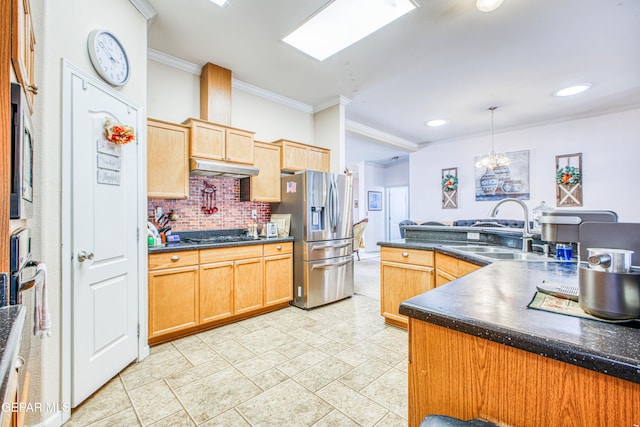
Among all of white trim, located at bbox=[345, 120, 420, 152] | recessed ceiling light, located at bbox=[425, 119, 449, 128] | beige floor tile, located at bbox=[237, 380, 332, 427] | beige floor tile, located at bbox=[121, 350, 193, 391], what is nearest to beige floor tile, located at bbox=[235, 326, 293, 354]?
beige floor tile, located at bbox=[121, 350, 193, 391]

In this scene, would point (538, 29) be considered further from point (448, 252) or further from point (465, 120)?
point (465, 120)

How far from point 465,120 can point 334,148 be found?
2604 mm

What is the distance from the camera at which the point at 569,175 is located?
4.82 m

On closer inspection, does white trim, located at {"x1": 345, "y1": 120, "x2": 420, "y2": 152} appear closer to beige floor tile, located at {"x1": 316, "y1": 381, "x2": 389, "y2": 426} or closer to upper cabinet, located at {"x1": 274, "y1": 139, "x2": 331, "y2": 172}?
upper cabinet, located at {"x1": 274, "y1": 139, "x2": 331, "y2": 172}

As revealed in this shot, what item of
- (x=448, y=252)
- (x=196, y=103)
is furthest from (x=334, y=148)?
(x=448, y=252)

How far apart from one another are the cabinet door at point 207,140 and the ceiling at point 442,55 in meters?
0.73

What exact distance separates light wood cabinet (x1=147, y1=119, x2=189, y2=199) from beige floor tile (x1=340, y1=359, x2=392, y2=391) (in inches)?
86.9

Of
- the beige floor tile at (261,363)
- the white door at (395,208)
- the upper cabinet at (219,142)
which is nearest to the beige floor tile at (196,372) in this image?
the beige floor tile at (261,363)

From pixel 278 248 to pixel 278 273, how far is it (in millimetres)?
296

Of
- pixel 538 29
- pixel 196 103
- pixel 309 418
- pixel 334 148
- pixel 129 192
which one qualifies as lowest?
pixel 309 418

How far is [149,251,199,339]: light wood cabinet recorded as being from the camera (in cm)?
247

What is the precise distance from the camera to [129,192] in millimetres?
2131

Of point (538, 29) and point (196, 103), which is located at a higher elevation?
point (538, 29)

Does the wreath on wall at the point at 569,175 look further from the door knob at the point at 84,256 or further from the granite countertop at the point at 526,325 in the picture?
the door knob at the point at 84,256
